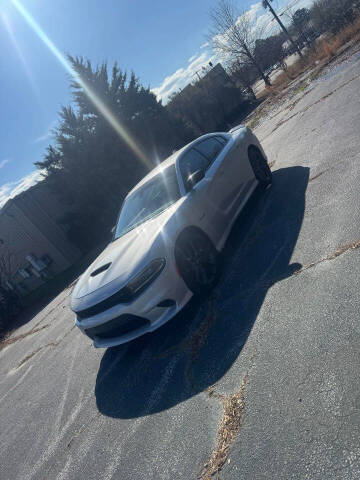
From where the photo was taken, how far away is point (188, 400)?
2.71m

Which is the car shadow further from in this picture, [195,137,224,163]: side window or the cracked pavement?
[195,137,224,163]: side window

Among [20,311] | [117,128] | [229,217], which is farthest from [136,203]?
[117,128]

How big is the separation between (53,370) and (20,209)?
18.5 meters

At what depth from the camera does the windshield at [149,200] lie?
448 centimetres

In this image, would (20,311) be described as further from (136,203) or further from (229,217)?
(229,217)

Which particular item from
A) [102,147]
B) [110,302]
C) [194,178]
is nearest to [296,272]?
[194,178]

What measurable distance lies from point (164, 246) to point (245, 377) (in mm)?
1627

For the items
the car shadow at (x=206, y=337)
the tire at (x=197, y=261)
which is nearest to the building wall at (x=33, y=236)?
the car shadow at (x=206, y=337)

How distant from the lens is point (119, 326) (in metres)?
3.50

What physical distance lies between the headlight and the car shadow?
76 centimetres

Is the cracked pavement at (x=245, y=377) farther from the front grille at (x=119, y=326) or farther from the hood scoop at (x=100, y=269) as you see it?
the hood scoop at (x=100, y=269)

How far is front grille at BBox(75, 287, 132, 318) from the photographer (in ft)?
11.2

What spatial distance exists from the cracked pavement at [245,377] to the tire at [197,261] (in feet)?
0.61

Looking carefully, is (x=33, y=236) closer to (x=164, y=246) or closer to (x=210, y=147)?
(x=210, y=147)
